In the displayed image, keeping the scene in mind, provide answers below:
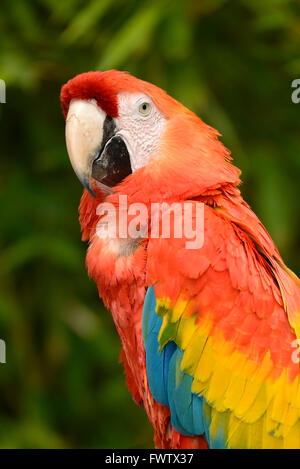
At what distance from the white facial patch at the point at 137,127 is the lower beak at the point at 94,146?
11mm

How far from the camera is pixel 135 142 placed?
100cm

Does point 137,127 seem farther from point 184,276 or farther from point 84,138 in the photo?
point 184,276

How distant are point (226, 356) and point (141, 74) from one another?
895 millimetres

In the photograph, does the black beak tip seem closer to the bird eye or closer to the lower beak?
the lower beak

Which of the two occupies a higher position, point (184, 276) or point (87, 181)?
point (87, 181)

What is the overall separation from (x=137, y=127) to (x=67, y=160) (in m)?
0.69

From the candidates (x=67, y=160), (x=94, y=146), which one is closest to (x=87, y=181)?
(x=94, y=146)

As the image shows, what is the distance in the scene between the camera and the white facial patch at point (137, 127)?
1002 mm

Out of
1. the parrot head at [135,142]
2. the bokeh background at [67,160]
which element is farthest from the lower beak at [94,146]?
the bokeh background at [67,160]

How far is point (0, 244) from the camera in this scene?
1.76 meters

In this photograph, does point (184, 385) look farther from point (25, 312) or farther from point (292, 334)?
point (25, 312)

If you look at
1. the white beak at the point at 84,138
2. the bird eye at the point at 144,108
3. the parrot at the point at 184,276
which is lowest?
the parrot at the point at 184,276

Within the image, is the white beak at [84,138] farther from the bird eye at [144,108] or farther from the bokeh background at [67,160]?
the bokeh background at [67,160]
